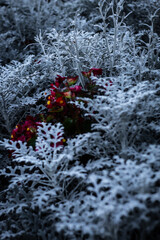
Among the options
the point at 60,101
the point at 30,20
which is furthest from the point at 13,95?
the point at 30,20

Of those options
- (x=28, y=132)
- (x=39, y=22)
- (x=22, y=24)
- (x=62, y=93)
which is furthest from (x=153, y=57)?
(x=22, y=24)

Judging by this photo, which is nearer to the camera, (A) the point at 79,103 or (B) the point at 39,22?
(A) the point at 79,103

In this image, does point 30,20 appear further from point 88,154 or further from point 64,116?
point 88,154

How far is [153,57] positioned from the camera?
2115 millimetres

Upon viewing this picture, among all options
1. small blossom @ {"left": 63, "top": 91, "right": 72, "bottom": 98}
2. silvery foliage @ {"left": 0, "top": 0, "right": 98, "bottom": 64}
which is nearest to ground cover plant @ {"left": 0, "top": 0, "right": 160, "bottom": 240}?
small blossom @ {"left": 63, "top": 91, "right": 72, "bottom": 98}

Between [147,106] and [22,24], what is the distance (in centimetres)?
330

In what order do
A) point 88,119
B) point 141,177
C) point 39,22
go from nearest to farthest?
point 141,177, point 88,119, point 39,22

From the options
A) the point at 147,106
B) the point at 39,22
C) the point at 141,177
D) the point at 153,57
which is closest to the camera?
the point at 141,177

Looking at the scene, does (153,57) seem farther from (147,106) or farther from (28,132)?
(28,132)

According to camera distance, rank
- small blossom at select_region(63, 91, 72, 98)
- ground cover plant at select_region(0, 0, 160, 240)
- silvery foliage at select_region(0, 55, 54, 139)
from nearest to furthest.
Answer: ground cover plant at select_region(0, 0, 160, 240) < small blossom at select_region(63, 91, 72, 98) < silvery foliage at select_region(0, 55, 54, 139)

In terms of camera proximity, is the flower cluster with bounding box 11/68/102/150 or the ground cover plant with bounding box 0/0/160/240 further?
the flower cluster with bounding box 11/68/102/150

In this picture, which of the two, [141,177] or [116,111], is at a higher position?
[116,111]

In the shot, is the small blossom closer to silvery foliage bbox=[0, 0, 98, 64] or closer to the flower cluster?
the flower cluster

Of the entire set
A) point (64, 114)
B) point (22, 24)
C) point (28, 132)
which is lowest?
point (28, 132)
